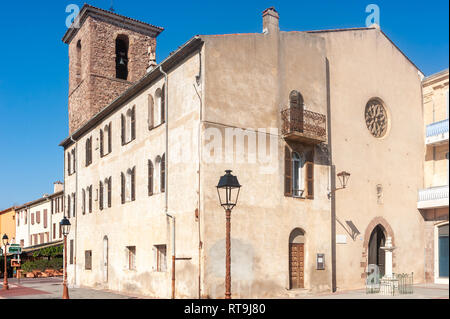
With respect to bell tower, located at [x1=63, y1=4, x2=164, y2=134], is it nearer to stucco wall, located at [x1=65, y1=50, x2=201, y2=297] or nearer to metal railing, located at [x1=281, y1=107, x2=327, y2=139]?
stucco wall, located at [x1=65, y1=50, x2=201, y2=297]

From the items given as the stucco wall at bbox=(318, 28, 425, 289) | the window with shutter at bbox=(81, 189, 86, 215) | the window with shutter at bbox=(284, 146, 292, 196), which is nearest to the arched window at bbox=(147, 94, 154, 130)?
the window with shutter at bbox=(284, 146, 292, 196)

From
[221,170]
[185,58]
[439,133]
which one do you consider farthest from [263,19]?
[439,133]

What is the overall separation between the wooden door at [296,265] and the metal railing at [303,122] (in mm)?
4002

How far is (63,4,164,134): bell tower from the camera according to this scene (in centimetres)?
3105

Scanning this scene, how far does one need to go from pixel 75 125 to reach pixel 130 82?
444 centimetres

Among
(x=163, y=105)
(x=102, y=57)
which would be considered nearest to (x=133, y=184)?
(x=163, y=105)

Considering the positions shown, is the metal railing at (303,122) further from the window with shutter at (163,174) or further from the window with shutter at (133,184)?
the window with shutter at (133,184)

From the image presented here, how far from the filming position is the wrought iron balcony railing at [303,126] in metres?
17.5

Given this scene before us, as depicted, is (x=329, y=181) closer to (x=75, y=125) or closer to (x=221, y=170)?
(x=221, y=170)

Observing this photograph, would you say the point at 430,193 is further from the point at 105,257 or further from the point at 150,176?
the point at 105,257

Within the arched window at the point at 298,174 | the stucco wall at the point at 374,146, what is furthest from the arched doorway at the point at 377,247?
the arched window at the point at 298,174

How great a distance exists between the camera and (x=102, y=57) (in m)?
31.6

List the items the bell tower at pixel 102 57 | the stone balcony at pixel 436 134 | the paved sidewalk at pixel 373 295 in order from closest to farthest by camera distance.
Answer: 1. the paved sidewalk at pixel 373 295
2. the stone balcony at pixel 436 134
3. the bell tower at pixel 102 57

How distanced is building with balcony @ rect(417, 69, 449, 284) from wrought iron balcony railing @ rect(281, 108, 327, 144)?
6474 millimetres
